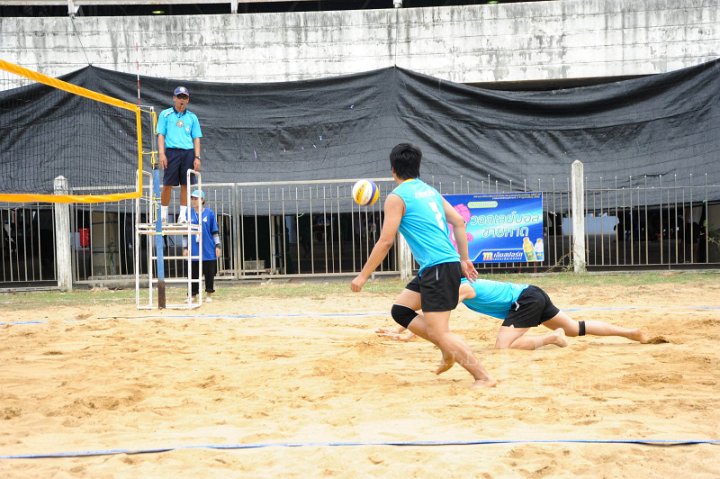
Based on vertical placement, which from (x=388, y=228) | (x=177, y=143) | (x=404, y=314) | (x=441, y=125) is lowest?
(x=404, y=314)

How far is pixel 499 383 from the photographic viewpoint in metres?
4.30

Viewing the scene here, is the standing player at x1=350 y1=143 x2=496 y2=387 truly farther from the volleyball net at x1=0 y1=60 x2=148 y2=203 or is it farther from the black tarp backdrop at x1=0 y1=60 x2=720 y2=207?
the volleyball net at x1=0 y1=60 x2=148 y2=203

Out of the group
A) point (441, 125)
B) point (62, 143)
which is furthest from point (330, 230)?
point (62, 143)

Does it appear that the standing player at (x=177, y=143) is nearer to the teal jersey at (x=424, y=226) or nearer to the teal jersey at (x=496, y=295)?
the teal jersey at (x=496, y=295)

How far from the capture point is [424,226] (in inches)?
172

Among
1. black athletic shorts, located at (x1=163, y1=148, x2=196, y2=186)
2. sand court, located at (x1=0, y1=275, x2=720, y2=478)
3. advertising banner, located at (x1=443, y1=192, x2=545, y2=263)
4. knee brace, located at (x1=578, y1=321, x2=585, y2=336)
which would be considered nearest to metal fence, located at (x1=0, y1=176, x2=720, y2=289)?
advertising banner, located at (x1=443, y1=192, x2=545, y2=263)

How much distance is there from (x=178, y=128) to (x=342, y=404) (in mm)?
5537

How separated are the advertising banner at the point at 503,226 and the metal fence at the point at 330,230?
0.44 m

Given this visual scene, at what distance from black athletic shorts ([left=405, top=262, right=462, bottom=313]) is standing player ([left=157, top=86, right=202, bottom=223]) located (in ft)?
16.3

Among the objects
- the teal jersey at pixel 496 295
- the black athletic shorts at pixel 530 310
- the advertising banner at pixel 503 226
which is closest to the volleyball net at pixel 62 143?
the advertising banner at pixel 503 226

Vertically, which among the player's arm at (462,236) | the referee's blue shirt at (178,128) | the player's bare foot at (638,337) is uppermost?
the referee's blue shirt at (178,128)

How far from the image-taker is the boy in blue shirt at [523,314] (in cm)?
529

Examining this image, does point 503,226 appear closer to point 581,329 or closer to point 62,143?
point 581,329

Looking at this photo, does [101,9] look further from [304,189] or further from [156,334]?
[156,334]
